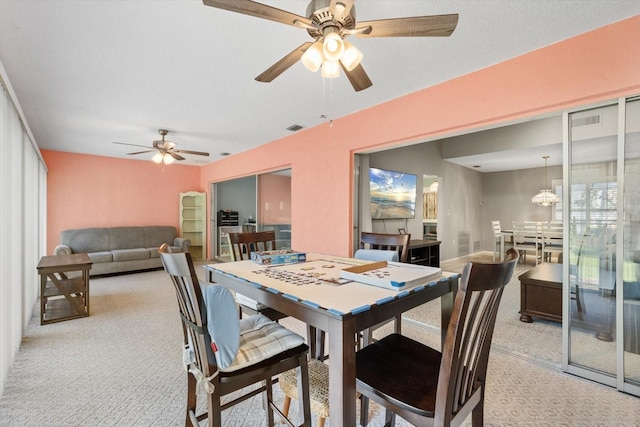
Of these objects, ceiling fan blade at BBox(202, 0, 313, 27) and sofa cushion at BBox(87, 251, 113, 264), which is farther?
sofa cushion at BBox(87, 251, 113, 264)

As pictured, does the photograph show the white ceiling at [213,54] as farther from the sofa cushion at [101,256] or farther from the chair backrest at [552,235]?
the chair backrest at [552,235]

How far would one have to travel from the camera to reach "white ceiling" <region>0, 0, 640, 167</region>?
1.71m

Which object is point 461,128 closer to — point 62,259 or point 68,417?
point 68,417

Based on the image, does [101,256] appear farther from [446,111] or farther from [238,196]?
[446,111]

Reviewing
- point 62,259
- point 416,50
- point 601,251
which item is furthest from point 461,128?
point 62,259

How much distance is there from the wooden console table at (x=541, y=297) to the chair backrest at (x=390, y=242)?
169cm

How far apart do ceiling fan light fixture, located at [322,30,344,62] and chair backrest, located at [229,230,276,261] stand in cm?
152

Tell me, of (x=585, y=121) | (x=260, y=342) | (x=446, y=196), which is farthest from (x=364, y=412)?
(x=446, y=196)

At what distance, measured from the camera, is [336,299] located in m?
1.11

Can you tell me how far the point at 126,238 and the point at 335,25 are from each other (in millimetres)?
6133

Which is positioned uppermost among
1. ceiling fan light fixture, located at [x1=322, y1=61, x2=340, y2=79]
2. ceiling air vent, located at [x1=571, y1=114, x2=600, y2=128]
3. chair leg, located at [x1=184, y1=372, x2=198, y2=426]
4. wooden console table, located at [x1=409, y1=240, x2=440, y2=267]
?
ceiling fan light fixture, located at [x1=322, y1=61, x2=340, y2=79]

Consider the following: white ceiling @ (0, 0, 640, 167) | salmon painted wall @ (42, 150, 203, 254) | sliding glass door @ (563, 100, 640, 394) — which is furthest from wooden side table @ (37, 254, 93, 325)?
sliding glass door @ (563, 100, 640, 394)

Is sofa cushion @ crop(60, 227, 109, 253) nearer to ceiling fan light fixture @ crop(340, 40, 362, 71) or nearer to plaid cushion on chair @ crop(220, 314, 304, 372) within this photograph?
plaid cushion on chair @ crop(220, 314, 304, 372)

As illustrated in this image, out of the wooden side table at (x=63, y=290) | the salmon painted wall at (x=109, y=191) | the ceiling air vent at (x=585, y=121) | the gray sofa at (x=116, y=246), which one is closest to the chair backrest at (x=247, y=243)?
the wooden side table at (x=63, y=290)
